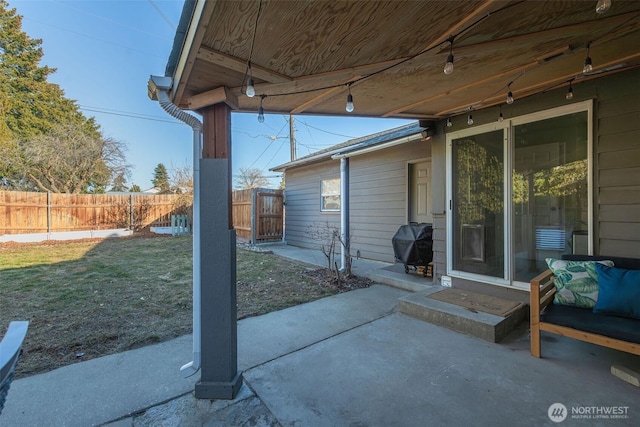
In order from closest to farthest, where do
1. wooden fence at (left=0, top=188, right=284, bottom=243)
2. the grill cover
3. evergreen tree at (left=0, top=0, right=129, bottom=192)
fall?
the grill cover, wooden fence at (left=0, top=188, right=284, bottom=243), evergreen tree at (left=0, top=0, right=129, bottom=192)

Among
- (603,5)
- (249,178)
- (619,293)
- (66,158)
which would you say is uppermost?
(249,178)

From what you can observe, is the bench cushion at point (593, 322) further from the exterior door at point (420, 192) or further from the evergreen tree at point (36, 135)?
the evergreen tree at point (36, 135)

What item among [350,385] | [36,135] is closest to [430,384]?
[350,385]

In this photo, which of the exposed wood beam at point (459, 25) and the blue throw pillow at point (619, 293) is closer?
the exposed wood beam at point (459, 25)

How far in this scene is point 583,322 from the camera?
2.16m

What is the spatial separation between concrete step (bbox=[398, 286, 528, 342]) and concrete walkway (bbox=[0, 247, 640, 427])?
10 centimetres

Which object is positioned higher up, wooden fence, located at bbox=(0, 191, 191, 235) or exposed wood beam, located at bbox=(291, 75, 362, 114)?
exposed wood beam, located at bbox=(291, 75, 362, 114)

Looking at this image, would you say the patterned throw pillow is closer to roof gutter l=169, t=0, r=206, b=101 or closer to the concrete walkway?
the concrete walkway

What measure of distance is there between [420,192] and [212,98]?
4.60 m

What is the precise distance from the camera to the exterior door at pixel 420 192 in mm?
5421

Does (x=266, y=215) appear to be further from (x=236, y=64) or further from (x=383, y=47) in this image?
(x=383, y=47)

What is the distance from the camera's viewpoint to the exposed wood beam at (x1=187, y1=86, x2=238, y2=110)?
185cm

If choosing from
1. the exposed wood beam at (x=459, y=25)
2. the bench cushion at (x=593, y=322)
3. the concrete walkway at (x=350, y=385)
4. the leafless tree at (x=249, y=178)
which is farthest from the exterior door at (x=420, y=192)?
the leafless tree at (x=249, y=178)

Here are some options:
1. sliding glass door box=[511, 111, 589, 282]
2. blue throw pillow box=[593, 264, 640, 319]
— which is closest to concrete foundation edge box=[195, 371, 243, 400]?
blue throw pillow box=[593, 264, 640, 319]
